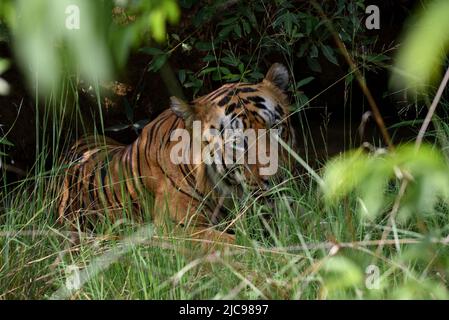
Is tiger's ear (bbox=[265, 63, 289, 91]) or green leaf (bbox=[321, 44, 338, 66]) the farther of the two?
green leaf (bbox=[321, 44, 338, 66])

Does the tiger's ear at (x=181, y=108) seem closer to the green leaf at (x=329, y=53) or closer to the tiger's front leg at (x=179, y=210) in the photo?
the tiger's front leg at (x=179, y=210)

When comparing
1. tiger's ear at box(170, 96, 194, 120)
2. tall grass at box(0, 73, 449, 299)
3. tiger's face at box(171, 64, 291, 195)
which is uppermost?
tiger's ear at box(170, 96, 194, 120)

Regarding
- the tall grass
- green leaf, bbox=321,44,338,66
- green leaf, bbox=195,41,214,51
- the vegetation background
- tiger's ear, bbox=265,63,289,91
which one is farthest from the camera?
green leaf, bbox=195,41,214,51

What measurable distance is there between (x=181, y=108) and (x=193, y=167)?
32cm

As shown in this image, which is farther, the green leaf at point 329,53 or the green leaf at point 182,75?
the green leaf at point 182,75

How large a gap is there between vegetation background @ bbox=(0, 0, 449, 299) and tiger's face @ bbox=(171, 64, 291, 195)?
0.42 feet

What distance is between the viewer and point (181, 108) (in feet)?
13.3

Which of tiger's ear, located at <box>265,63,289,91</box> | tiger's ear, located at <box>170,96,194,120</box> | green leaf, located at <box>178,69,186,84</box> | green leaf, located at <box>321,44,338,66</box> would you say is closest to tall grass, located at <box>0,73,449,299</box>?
tiger's ear, located at <box>170,96,194,120</box>

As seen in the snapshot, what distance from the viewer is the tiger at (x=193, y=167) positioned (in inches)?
158

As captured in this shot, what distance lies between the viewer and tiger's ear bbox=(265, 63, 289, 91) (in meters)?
4.21

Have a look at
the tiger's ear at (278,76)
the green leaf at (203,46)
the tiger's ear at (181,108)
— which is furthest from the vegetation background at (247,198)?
the tiger's ear at (181,108)

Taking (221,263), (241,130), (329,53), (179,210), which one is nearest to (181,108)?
(241,130)

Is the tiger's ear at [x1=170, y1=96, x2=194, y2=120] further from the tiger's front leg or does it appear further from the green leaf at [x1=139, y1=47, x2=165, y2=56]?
the green leaf at [x1=139, y1=47, x2=165, y2=56]

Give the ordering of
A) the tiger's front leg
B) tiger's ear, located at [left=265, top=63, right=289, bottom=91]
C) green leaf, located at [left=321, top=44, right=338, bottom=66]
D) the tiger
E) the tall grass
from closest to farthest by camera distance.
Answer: the tall grass → the tiger's front leg → the tiger → tiger's ear, located at [left=265, top=63, right=289, bottom=91] → green leaf, located at [left=321, top=44, right=338, bottom=66]
